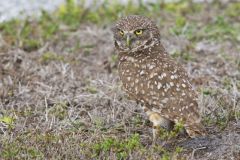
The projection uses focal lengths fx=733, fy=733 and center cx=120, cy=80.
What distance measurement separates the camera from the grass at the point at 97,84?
6.42 meters

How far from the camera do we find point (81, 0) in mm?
11250

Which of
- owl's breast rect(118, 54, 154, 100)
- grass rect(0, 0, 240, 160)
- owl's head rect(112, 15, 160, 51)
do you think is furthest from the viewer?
owl's head rect(112, 15, 160, 51)

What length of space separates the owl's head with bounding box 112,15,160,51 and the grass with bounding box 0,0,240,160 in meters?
0.83

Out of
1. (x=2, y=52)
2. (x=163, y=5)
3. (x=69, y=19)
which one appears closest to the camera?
(x=2, y=52)

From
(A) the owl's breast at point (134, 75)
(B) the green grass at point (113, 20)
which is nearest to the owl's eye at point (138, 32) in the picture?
(A) the owl's breast at point (134, 75)

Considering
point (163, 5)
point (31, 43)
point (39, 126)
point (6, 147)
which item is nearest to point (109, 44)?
point (31, 43)

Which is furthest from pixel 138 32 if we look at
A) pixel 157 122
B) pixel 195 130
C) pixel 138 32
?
pixel 195 130

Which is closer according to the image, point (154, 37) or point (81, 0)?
point (154, 37)

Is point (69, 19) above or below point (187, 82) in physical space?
below

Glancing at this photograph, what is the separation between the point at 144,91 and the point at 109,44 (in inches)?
143

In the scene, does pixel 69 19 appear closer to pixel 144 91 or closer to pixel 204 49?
pixel 204 49

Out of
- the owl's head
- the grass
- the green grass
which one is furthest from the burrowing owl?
the green grass

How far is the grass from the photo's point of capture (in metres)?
6.42

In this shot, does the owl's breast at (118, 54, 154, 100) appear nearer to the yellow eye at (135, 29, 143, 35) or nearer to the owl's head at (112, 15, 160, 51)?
the owl's head at (112, 15, 160, 51)
